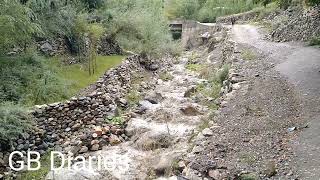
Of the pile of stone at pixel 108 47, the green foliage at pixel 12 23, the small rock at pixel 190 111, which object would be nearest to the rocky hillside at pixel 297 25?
the pile of stone at pixel 108 47

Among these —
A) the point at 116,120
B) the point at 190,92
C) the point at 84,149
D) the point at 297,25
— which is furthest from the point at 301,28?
the point at 84,149

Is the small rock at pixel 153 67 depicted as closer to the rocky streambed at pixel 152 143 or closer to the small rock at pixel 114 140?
the rocky streambed at pixel 152 143

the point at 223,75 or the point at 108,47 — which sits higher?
the point at 223,75

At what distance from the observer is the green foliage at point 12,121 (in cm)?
1288

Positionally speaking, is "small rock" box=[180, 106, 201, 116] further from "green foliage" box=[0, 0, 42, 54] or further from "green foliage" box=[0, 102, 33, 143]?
"green foliage" box=[0, 0, 42, 54]

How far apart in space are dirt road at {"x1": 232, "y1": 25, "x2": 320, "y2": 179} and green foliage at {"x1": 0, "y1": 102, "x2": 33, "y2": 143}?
905 cm

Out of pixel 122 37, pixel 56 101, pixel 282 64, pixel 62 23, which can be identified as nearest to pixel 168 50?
pixel 122 37

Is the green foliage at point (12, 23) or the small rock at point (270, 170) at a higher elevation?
the green foliage at point (12, 23)

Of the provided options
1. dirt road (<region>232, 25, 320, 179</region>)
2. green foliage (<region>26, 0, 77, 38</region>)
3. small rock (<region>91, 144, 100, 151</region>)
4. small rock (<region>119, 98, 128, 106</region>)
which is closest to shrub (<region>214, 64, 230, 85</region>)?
dirt road (<region>232, 25, 320, 179</region>)

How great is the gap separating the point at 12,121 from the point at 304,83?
11.1m

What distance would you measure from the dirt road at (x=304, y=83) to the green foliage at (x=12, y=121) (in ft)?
29.7

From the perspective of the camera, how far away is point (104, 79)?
2148 centimetres

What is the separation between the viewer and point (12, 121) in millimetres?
13414

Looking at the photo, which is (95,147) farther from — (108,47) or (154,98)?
(108,47)
